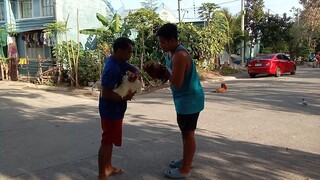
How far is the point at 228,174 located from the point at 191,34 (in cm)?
1432

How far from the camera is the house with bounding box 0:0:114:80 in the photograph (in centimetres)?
1897

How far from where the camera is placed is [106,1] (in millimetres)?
22344

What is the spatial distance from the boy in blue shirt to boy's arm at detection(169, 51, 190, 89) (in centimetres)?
45

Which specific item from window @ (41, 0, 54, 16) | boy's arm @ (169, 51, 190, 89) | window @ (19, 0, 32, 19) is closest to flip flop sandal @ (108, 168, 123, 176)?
boy's arm @ (169, 51, 190, 89)

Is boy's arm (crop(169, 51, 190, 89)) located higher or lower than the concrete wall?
lower

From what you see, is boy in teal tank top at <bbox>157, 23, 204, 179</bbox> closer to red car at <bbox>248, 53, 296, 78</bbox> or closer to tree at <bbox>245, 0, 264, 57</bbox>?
red car at <bbox>248, 53, 296, 78</bbox>

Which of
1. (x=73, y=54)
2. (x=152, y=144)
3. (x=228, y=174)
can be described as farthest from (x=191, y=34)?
(x=228, y=174)

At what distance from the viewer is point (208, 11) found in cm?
2270

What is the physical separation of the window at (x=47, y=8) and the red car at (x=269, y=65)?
1146 cm

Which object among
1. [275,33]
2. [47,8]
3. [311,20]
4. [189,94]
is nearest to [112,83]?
[189,94]

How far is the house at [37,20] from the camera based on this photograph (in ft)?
62.2

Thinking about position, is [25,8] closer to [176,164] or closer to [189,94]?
[176,164]

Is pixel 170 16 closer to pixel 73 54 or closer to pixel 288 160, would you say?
pixel 73 54

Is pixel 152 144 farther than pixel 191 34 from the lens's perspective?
No
